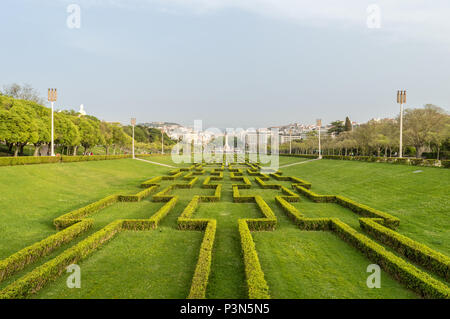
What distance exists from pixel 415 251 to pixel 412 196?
752 cm

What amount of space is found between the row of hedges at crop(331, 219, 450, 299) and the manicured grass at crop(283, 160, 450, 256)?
7.19 feet

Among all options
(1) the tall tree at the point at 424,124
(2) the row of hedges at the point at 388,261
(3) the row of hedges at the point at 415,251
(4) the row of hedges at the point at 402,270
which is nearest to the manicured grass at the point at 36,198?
(2) the row of hedges at the point at 388,261

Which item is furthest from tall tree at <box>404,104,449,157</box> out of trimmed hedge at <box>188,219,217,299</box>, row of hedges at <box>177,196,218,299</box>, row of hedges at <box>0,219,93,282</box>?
row of hedges at <box>0,219,93,282</box>

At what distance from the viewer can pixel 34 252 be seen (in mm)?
5332

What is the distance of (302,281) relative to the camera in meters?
4.61

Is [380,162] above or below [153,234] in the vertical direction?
above

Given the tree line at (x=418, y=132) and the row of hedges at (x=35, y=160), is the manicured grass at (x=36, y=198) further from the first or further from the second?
the tree line at (x=418, y=132)

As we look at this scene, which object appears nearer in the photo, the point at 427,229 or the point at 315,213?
the point at 427,229

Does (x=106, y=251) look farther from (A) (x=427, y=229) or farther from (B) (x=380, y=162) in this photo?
(B) (x=380, y=162)

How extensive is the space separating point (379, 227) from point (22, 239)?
10250 mm

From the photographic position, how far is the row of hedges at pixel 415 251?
191 inches

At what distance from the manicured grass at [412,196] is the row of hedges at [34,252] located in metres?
9.91

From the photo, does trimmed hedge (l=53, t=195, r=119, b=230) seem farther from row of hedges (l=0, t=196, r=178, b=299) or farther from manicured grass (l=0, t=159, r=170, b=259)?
row of hedges (l=0, t=196, r=178, b=299)
